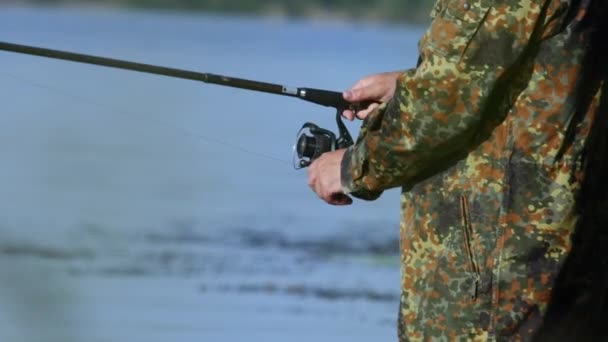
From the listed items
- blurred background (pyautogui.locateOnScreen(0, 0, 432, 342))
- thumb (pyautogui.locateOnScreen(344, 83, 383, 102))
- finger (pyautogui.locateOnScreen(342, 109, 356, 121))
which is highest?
thumb (pyautogui.locateOnScreen(344, 83, 383, 102))

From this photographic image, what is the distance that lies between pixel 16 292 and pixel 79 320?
0.59 metres

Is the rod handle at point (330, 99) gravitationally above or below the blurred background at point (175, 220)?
above

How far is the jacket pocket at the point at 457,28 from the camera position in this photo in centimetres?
360

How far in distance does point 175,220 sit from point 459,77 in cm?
908

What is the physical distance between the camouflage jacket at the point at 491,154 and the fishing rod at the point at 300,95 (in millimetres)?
435

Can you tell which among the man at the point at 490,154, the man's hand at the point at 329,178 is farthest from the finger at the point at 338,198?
the man at the point at 490,154

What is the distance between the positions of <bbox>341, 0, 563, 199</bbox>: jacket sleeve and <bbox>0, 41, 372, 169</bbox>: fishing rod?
1.43 feet

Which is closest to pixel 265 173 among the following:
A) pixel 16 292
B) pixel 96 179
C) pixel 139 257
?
pixel 96 179

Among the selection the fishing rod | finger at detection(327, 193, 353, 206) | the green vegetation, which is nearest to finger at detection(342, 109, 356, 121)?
the fishing rod

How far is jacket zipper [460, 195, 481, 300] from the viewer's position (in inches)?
146

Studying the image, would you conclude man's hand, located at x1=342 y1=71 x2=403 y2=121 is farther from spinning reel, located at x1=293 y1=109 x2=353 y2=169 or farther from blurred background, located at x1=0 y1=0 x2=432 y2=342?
blurred background, located at x1=0 y1=0 x2=432 y2=342

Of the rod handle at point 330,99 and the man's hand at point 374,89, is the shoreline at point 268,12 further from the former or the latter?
the man's hand at point 374,89

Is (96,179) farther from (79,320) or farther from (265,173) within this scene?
(79,320)

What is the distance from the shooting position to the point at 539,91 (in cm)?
367
